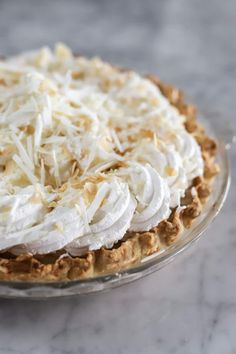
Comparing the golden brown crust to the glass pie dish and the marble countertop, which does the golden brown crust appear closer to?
the glass pie dish

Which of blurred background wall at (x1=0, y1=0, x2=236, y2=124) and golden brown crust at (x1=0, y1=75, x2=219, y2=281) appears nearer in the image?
golden brown crust at (x1=0, y1=75, x2=219, y2=281)

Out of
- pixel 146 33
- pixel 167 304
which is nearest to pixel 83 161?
pixel 167 304

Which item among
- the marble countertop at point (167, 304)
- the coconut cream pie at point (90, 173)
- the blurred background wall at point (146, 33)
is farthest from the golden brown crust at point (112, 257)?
the blurred background wall at point (146, 33)

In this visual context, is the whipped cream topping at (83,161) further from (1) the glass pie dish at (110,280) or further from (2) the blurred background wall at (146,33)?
(2) the blurred background wall at (146,33)

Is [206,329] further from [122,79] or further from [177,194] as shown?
[122,79]

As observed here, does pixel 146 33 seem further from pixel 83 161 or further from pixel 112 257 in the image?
pixel 112 257

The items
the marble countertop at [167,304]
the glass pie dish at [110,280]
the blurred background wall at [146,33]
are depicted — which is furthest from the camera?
the blurred background wall at [146,33]

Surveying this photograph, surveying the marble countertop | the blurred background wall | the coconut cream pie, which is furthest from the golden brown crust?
the blurred background wall

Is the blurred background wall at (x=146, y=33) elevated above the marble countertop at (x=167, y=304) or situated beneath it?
elevated above
